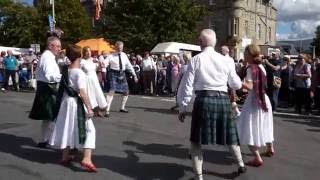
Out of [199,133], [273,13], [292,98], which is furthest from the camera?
[273,13]

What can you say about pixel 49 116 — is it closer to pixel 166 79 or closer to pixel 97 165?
pixel 97 165

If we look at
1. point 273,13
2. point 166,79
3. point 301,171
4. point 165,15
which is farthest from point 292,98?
point 273,13

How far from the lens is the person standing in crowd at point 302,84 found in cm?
1619

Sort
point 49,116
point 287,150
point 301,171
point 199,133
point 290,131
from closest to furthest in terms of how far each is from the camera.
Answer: point 199,133 → point 301,171 → point 49,116 → point 287,150 → point 290,131

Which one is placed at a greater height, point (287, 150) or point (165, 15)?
point (165, 15)

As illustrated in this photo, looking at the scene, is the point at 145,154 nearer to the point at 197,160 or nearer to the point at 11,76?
the point at 197,160

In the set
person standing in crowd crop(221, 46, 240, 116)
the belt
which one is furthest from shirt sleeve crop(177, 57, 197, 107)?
person standing in crowd crop(221, 46, 240, 116)

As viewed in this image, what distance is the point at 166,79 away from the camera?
888 inches

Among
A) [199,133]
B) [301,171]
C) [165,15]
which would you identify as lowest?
[301,171]

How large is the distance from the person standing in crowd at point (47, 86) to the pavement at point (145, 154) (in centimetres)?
51

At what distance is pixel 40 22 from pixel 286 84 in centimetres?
4914

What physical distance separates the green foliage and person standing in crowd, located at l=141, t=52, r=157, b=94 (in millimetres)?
40522

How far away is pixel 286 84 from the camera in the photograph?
59.6 feet

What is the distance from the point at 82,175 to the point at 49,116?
189 centimetres
